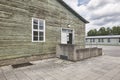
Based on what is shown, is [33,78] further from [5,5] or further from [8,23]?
[5,5]

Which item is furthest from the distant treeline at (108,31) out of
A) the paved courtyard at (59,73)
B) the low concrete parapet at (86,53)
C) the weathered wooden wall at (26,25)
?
the paved courtyard at (59,73)

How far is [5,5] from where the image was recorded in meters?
4.91

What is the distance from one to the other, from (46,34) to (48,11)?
5.75 feet

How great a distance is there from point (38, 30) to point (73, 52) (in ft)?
9.12

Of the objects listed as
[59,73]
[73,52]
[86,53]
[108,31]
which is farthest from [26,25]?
[108,31]

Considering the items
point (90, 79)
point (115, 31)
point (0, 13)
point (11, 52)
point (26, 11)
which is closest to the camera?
point (90, 79)

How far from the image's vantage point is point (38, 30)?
20.6 feet

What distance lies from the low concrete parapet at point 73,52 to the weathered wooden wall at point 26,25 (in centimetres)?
69

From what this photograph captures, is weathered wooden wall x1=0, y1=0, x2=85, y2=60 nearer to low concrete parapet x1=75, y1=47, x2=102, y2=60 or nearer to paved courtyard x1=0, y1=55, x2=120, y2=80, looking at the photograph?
paved courtyard x1=0, y1=55, x2=120, y2=80

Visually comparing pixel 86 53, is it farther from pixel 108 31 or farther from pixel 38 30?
pixel 108 31

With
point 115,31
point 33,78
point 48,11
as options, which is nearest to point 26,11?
point 48,11

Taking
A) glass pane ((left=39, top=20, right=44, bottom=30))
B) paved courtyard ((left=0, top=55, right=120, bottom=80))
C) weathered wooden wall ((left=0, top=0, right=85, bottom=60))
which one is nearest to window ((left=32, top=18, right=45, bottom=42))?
glass pane ((left=39, top=20, right=44, bottom=30))

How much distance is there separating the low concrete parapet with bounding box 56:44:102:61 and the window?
155 cm

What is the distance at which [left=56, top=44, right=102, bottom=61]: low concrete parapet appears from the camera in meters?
5.88
